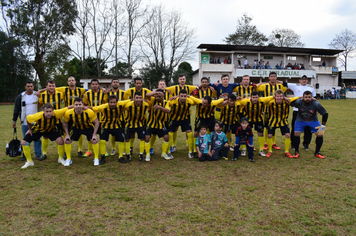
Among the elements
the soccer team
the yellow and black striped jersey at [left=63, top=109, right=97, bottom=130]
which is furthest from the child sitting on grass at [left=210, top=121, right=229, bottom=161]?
the yellow and black striped jersey at [left=63, top=109, right=97, bottom=130]

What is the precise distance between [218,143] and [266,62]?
37904 millimetres

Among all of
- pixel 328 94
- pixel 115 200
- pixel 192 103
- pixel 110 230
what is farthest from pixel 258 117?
pixel 328 94

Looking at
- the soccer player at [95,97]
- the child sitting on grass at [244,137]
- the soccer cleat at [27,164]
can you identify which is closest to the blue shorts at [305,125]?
the child sitting on grass at [244,137]

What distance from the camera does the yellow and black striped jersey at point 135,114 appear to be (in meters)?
6.02

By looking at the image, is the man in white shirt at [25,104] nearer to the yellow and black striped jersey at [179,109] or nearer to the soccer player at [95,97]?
the soccer player at [95,97]

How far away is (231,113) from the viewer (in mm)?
6559

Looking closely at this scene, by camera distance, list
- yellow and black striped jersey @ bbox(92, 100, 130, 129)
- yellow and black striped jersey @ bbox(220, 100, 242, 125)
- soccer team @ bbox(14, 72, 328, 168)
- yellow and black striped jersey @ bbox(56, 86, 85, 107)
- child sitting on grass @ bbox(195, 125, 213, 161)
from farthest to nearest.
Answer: yellow and black striped jersey @ bbox(56, 86, 85, 107)
yellow and black striped jersey @ bbox(220, 100, 242, 125)
child sitting on grass @ bbox(195, 125, 213, 161)
yellow and black striped jersey @ bbox(92, 100, 130, 129)
soccer team @ bbox(14, 72, 328, 168)

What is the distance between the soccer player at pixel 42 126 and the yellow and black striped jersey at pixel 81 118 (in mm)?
171

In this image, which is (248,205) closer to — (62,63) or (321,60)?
(62,63)

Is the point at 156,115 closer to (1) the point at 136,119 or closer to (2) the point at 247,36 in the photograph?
(1) the point at 136,119

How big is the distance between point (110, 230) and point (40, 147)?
4523 mm

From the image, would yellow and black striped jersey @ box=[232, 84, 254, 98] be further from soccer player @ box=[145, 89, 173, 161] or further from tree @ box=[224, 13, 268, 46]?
tree @ box=[224, 13, 268, 46]

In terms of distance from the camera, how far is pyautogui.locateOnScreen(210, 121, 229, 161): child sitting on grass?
6.18m

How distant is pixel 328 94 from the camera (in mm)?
34250
